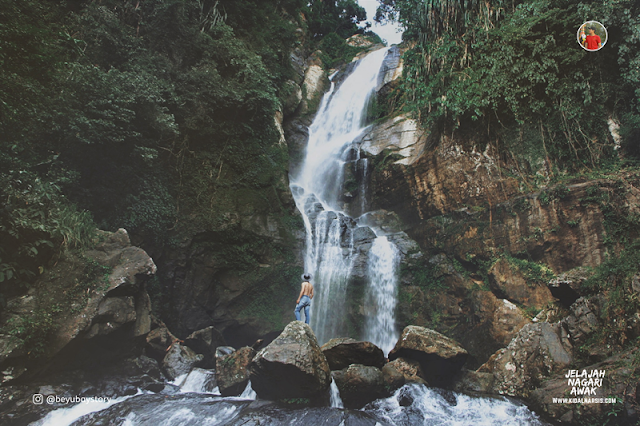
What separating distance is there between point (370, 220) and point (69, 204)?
10849mm

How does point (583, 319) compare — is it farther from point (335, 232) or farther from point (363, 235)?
point (335, 232)

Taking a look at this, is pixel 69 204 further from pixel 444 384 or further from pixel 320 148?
pixel 320 148

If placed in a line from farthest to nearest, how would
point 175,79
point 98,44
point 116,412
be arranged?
1. point 175,79
2. point 98,44
3. point 116,412

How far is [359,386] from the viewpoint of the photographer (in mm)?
6180

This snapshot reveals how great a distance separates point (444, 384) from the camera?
7508 mm

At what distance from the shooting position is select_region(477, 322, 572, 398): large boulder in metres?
6.34

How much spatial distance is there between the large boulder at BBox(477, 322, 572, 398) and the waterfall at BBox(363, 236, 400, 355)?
160 inches

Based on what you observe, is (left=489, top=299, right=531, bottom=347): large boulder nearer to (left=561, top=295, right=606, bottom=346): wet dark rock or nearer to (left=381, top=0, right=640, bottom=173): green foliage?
(left=561, top=295, right=606, bottom=346): wet dark rock

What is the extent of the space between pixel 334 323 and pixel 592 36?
39.4 ft

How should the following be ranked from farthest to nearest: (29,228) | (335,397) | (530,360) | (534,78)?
(534,78) < (530,360) < (335,397) < (29,228)

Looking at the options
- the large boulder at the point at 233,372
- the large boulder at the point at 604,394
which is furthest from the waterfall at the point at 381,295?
the large boulder at the point at 604,394

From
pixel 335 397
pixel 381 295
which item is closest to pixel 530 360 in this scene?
pixel 335 397

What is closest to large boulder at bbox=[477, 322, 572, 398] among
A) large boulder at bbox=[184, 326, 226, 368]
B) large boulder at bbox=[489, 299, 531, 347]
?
large boulder at bbox=[489, 299, 531, 347]

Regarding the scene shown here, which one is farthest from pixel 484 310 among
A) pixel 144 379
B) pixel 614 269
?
pixel 144 379
